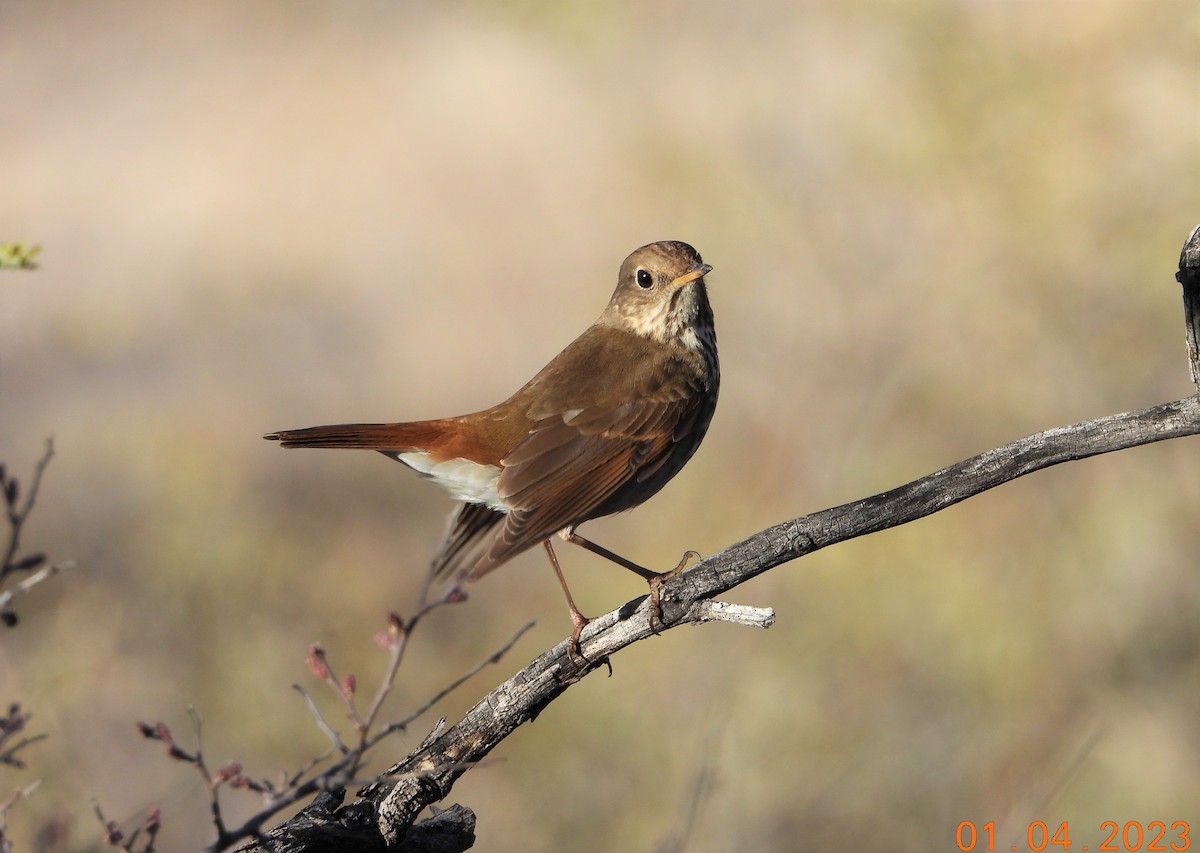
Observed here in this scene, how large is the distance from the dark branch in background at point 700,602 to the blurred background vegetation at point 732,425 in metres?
0.71

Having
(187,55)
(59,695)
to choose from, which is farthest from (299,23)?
(59,695)

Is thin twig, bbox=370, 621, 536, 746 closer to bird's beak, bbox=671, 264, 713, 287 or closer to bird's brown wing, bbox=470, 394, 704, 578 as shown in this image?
bird's brown wing, bbox=470, 394, 704, 578

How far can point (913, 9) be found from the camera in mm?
9438

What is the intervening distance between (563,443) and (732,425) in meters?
5.06

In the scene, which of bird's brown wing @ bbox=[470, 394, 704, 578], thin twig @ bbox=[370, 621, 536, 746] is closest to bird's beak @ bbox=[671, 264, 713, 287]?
bird's brown wing @ bbox=[470, 394, 704, 578]

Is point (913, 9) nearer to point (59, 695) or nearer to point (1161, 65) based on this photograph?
point (1161, 65)

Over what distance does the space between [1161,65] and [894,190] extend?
6.31 ft

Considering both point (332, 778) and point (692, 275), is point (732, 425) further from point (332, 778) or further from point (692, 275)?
point (332, 778)

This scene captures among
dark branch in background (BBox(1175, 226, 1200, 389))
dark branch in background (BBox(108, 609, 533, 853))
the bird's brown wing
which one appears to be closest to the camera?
dark branch in background (BBox(108, 609, 533, 853))

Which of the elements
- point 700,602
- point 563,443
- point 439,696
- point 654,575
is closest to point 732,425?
point 563,443

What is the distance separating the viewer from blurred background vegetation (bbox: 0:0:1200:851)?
20.5ft

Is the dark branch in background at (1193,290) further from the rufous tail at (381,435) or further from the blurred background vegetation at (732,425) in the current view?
the rufous tail at (381,435)

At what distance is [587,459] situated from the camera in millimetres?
4066

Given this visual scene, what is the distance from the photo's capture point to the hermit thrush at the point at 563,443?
3.92 metres
